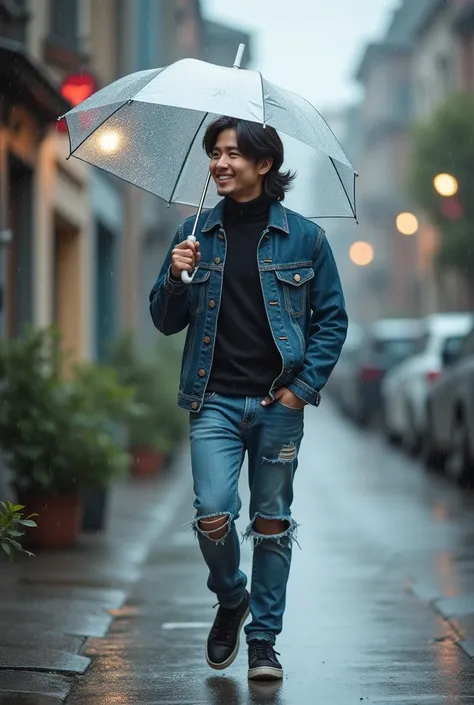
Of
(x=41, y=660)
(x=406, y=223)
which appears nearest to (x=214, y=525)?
(x=41, y=660)

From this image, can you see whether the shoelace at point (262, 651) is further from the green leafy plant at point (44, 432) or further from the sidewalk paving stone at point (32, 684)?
the green leafy plant at point (44, 432)

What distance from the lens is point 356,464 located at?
17422 mm

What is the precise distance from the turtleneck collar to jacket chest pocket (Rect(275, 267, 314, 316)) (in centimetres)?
26

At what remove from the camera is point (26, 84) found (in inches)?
413

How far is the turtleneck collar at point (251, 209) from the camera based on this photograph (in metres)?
5.39

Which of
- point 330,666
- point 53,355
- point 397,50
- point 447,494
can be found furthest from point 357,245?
point 330,666

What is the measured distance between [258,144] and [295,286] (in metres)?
0.53

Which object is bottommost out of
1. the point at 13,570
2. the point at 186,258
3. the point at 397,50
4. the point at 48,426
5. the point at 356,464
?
the point at 356,464

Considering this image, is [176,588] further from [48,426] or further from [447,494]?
[447,494]

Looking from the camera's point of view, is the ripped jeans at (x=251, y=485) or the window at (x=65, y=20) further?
the window at (x=65, y=20)

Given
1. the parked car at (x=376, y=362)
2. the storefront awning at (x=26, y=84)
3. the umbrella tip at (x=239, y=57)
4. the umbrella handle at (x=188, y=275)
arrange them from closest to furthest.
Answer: the umbrella handle at (x=188, y=275), the umbrella tip at (x=239, y=57), the storefront awning at (x=26, y=84), the parked car at (x=376, y=362)

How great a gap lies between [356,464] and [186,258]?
12.6m

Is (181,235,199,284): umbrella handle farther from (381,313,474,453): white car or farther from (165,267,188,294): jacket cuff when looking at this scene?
(381,313,474,453): white car

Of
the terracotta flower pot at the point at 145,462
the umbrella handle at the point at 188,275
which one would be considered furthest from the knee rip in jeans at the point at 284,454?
the terracotta flower pot at the point at 145,462
